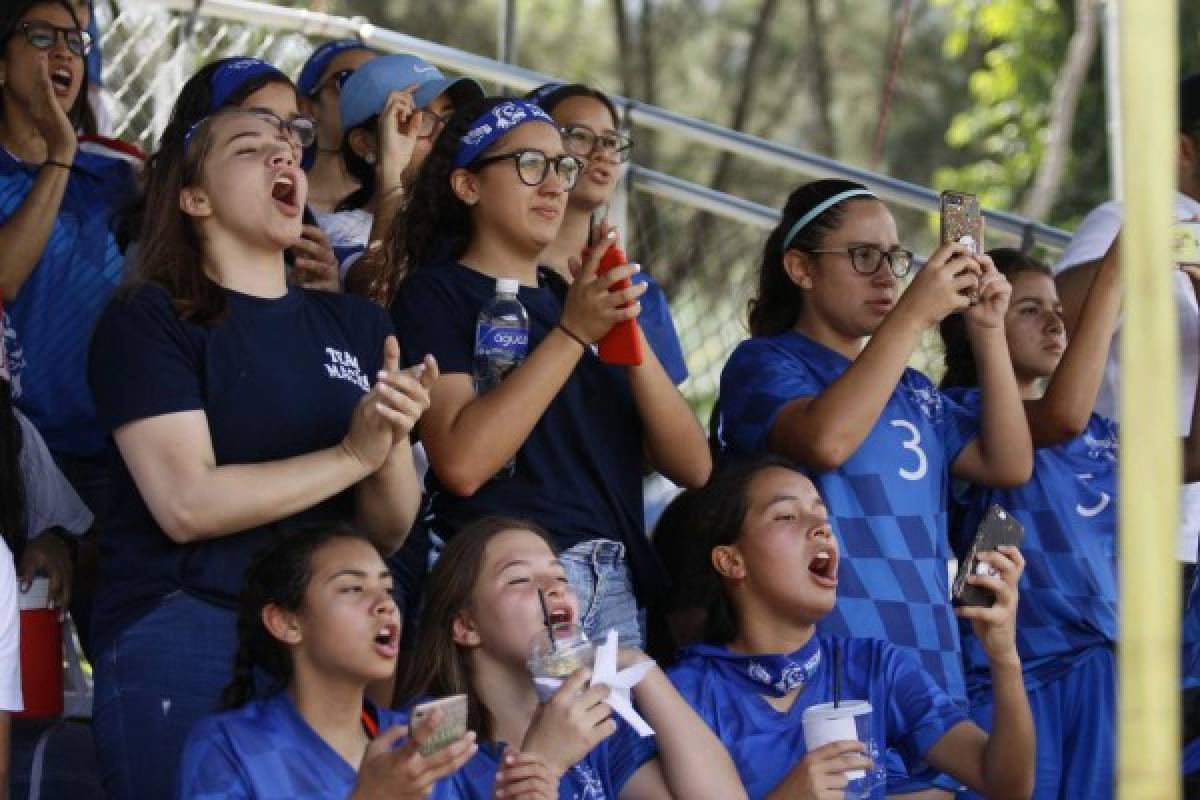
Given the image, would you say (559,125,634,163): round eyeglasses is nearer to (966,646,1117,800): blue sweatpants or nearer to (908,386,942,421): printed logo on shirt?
(908,386,942,421): printed logo on shirt

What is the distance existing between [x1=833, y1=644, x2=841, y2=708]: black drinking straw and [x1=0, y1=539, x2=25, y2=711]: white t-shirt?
1.53 meters

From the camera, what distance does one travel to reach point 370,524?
13.6 feet

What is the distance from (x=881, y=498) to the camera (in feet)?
15.7

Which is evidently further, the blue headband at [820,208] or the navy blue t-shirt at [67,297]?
the blue headband at [820,208]

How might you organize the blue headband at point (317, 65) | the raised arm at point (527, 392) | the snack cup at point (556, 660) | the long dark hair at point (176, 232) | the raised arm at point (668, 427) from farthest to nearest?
the blue headband at point (317, 65)
the raised arm at point (668, 427)
the raised arm at point (527, 392)
the long dark hair at point (176, 232)
the snack cup at point (556, 660)

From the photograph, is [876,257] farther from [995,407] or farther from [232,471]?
[232,471]

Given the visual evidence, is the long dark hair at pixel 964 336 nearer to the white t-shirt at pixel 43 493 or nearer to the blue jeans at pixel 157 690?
the white t-shirt at pixel 43 493

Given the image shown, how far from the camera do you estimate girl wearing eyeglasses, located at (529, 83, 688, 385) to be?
16.3 feet

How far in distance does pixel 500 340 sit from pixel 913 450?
104 centimetres

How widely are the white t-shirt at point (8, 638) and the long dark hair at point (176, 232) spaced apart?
0.57 meters

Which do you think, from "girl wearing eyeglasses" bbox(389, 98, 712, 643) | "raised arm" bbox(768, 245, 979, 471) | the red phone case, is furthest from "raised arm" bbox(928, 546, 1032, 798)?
the red phone case

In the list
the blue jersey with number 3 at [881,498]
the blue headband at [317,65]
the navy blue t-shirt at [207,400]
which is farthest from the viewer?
the blue headband at [317,65]

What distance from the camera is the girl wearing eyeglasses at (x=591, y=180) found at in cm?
498

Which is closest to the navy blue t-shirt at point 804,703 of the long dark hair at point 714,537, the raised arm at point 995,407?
the long dark hair at point 714,537
